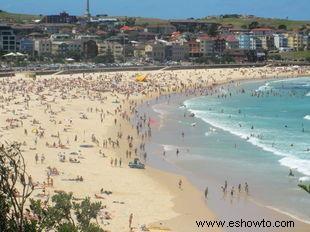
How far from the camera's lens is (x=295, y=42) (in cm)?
11800

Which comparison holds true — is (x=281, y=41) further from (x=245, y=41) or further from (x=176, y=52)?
(x=176, y=52)

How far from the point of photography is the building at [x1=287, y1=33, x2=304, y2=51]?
117750 mm

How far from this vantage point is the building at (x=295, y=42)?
386 feet

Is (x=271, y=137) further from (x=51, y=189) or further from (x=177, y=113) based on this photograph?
(x=51, y=189)

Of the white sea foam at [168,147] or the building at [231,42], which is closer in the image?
the white sea foam at [168,147]

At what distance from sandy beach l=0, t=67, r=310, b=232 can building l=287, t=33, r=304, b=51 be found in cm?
6280

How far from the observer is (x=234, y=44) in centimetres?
11269

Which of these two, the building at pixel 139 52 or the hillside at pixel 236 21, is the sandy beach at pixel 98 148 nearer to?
the building at pixel 139 52

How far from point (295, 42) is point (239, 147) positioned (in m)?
91.9

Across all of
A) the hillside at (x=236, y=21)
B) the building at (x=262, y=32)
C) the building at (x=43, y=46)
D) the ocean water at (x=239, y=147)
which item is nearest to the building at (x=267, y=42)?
the building at (x=262, y=32)

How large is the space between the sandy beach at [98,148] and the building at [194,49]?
4364cm

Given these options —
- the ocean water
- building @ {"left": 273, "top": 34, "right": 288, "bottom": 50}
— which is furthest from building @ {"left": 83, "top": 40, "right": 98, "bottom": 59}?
building @ {"left": 273, "top": 34, "right": 288, "bottom": 50}

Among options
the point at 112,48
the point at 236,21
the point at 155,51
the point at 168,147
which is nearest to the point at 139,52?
the point at 155,51

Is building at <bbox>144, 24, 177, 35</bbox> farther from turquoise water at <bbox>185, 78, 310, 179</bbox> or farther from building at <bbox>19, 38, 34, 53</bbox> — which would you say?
turquoise water at <bbox>185, 78, 310, 179</bbox>
